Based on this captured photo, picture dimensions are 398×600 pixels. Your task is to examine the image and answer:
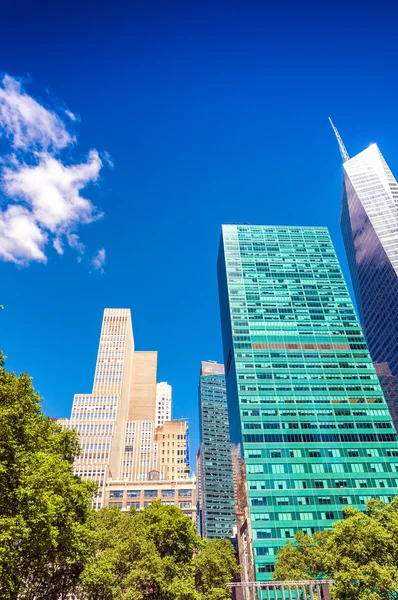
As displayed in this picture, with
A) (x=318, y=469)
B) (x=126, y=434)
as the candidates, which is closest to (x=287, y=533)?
(x=318, y=469)

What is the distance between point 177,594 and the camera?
3800 cm

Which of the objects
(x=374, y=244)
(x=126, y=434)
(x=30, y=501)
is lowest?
(x=30, y=501)

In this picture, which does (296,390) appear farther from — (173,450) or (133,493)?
(173,450)

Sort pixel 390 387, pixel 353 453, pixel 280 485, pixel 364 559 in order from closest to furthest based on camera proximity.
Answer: pixel 364 559 < pixel 280 485 < pixel 353 453 < pixel 390 387

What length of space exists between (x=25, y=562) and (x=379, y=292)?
498ft

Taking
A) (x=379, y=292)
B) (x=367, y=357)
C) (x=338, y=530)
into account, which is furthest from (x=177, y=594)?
(x=379, y=292)

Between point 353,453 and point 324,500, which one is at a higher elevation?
point 353,453

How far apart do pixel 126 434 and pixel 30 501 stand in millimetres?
126009

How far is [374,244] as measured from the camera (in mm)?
159625

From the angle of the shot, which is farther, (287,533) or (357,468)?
(357,468)

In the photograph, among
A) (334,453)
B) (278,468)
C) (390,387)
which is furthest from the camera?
(390,387)

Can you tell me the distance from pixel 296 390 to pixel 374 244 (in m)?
79.8

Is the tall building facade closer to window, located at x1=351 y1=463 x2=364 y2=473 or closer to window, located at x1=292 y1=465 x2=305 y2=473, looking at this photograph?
window, located at x1=351 y1=463 x2=364 y2=473

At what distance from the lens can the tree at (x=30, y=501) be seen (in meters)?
21.7
